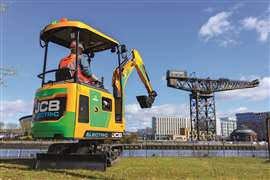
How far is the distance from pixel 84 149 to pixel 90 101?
2.24 meters

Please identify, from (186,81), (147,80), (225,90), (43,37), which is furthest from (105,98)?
(225,90)

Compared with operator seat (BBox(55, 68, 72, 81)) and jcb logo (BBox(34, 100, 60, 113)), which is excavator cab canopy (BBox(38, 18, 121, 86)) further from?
jcb logo (BBox(34, 100, 60, 113))

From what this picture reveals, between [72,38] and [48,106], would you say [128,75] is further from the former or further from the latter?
[48,106]

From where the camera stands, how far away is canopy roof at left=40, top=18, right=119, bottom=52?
9.73m

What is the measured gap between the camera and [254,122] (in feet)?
518

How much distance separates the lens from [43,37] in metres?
10.6

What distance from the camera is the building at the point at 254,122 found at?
14962 cm

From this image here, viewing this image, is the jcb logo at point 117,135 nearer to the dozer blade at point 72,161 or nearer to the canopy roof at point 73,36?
the dozer blade at point 72,161

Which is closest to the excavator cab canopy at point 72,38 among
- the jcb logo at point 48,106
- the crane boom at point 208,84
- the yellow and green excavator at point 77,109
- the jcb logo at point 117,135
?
the yellow and green excavator at point 77,109

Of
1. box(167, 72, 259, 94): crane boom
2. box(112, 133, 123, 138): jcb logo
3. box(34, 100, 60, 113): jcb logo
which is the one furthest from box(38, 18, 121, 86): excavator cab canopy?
box(167, 72, 259, 94): crane boom

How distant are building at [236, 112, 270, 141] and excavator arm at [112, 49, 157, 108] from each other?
450ft

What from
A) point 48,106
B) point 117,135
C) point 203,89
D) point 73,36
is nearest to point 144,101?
point 117,135

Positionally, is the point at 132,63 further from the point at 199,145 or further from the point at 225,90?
the point at 225,90

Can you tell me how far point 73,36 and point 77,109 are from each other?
308 centimetres
